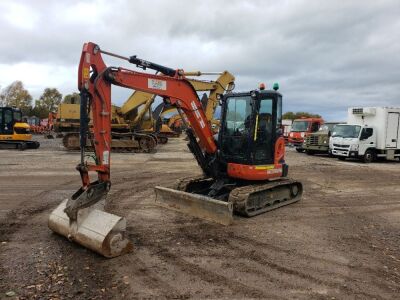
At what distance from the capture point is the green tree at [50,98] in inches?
3403

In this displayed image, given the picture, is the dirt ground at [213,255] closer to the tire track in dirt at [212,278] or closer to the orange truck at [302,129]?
the tire track in dirt at [212,278]

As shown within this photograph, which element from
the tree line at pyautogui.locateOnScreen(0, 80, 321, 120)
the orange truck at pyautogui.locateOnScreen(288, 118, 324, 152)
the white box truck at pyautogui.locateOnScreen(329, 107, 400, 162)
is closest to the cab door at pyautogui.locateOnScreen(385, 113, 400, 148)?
the white box truck at pyautogui.locateOnScreen(329, 107, 400, 162)

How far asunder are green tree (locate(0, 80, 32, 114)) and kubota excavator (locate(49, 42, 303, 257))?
255 feet

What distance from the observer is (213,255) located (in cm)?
590

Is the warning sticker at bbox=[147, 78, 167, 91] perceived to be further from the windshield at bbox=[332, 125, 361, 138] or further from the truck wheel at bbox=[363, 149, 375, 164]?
the truck wheel at bbox=[363, 149, 375, 164]

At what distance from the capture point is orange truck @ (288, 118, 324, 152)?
28.7 meters

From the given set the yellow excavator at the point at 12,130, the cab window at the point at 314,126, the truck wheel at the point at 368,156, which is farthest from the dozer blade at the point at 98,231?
the cab window at the point at 314,126

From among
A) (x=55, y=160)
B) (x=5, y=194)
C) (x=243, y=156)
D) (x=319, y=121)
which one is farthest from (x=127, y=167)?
(x=319, y=121)

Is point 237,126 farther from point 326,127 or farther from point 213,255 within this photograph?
point 326,127

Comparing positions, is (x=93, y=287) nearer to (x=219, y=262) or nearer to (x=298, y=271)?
(x=219, y=262)

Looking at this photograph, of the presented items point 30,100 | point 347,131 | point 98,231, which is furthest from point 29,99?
point 98,231

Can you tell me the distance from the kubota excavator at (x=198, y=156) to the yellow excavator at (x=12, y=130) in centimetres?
1904

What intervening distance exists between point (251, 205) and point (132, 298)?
4306 mm

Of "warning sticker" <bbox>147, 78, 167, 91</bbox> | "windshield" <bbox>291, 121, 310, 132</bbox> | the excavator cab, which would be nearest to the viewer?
"warning sticker" <bbox>147, 78, 167, 91</bbox>
